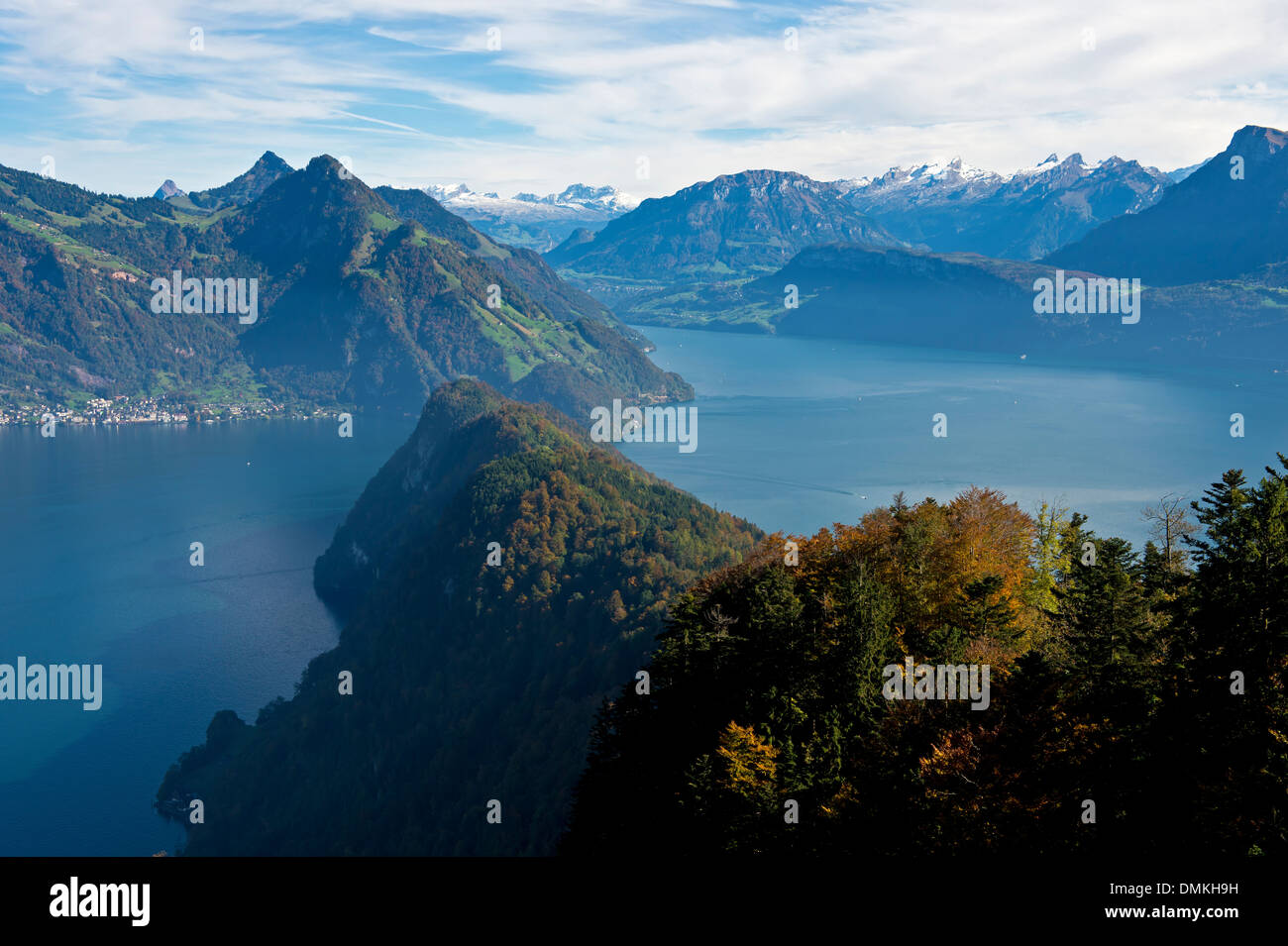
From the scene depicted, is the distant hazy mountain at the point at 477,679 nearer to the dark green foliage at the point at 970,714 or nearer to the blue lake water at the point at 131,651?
the blue lake water at the point at 131,651

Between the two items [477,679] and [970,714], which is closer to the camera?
[970,714]

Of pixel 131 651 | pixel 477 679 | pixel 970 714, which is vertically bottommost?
pixel 131 651

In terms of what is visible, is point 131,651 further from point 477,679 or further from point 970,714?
point 970,714

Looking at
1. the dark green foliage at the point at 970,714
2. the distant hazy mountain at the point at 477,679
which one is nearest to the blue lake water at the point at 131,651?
the distant hazy mountain at the point at 477,679

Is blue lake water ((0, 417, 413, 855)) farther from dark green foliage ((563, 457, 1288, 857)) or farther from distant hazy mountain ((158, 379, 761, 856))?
dark green foliage ((563, 457, 1288, 857))

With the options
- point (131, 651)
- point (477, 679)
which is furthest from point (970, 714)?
point (131, 651)

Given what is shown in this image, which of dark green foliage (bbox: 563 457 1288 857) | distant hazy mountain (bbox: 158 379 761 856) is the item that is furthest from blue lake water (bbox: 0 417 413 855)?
dark green foliage (bbox: 563 457 1288 857)
